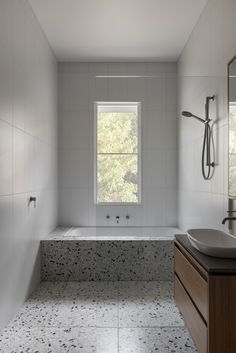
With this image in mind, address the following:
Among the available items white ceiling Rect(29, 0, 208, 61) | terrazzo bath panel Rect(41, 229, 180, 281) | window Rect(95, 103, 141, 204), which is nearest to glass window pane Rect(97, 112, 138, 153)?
window Rect(95, 103, 141, 204)

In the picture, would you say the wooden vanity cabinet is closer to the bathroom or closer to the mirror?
the bathroom

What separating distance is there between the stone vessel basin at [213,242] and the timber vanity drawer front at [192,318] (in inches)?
13.4

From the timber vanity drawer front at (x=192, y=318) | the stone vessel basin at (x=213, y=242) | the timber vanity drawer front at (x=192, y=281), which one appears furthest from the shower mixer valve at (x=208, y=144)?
the timber vanity drawer front at (x=192, y=318)

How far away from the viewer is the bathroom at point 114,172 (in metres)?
2.12

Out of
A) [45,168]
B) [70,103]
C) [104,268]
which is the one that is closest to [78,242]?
[104,268]

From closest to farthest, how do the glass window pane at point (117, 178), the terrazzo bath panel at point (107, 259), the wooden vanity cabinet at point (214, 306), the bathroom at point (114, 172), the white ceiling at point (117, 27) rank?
the wooden vanity cabinet at point (214, 306)
the bathroom at point (114, 172)
the white ceiling at point (117, 27)
the terrazzo bath panel at point (107, 259)
the glass window pane at point (117, 178)

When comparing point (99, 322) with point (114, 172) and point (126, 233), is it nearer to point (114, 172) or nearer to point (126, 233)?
point (126, 233)

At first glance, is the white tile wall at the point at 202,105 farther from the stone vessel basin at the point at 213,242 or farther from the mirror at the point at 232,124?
the stone vessel basin at the point at 213,242

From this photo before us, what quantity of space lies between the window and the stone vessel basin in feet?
5.45

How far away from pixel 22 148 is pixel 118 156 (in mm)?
1443

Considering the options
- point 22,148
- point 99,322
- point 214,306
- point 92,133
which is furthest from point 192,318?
point 92,133

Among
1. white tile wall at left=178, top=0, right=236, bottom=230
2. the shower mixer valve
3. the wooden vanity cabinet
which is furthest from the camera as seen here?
the shower mixer valve

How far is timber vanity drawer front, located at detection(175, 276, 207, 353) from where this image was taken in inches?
60.1

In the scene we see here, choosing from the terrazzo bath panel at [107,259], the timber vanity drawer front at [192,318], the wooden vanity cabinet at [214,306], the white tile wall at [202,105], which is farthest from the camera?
the terrazzo bath panel at [107,259]
